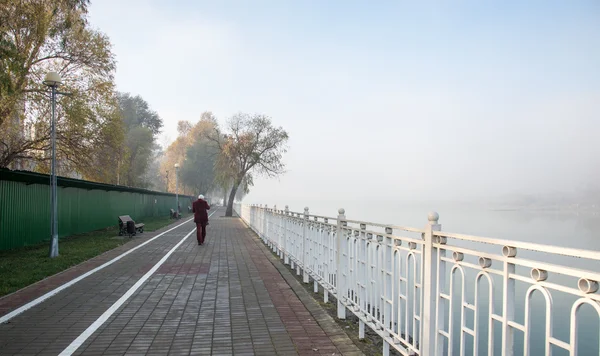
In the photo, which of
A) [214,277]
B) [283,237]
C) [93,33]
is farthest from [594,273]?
[93,33]

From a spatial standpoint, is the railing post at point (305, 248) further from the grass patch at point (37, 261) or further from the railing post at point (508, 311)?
the railing post at point (508, 311)

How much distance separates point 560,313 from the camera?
4.93m

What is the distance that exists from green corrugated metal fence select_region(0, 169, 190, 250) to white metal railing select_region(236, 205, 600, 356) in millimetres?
9987

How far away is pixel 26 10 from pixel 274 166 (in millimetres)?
27942

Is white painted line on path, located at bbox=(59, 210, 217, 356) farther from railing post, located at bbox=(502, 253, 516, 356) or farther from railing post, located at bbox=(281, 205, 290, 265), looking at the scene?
railing post, located at bbox=(502, 253, 516, 356)

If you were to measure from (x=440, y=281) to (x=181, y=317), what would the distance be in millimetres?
3683

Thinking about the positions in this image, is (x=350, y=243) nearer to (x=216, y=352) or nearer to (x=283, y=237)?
(x=216, y=352)

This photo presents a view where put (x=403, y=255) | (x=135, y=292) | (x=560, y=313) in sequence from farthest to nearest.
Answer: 1. (x=135, y=292)
2. (x=560, y=313)
3. (x=403, y=255)

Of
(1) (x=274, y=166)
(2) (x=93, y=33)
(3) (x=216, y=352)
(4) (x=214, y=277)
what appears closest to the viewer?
(3) (x=216, y=352)

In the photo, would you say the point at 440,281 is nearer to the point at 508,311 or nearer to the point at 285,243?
the point at 508,311

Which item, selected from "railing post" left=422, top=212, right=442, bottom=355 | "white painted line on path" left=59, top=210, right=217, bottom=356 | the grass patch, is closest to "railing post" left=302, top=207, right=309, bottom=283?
"white painted line on path" left=59, top=210, right=217, bottom=356

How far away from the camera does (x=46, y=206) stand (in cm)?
1528

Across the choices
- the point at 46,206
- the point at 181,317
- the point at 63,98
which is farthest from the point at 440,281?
the point at 63,98

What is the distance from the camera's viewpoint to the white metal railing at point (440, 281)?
2.18 m
